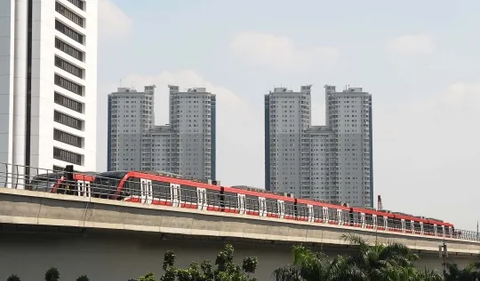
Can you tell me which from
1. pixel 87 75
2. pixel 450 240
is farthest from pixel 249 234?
pixel 87 75

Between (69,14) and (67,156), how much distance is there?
1661 cm

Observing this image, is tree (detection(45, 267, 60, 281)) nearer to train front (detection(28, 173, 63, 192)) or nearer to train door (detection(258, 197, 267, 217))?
train front (detection(28, 173, 63, 192))

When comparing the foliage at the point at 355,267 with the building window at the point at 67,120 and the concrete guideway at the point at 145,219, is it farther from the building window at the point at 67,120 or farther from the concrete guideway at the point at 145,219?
the building window at the point at 67,120

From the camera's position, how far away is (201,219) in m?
37.4

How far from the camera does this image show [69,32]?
108 meters

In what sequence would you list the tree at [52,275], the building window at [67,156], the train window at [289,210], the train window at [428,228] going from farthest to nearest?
the building window at [67,156]
the train window at [428,228]
the train window at [289,210]
the tree at [52,275]

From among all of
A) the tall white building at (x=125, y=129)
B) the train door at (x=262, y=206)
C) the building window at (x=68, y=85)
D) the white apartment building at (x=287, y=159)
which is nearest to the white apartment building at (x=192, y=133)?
the tall white building at (x=125, y=129)

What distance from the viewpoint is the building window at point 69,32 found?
105m

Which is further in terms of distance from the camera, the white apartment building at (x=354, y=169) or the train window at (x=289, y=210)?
the white apartment building at (x=354, y=169)

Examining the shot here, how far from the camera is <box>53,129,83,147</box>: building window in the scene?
342 ft

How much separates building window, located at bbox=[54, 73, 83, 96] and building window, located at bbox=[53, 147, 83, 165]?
7.33m

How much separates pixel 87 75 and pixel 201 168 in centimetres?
8442

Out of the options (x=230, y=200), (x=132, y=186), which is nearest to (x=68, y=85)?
(x=230, y=200)

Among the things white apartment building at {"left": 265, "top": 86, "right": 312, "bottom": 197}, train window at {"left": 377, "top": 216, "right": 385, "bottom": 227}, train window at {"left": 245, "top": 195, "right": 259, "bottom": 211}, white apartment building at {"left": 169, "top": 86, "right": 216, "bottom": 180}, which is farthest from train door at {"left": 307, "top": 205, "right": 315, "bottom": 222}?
white apartment building at {"left": 265, "top": 86, "right": 312, "bottom": 197}
